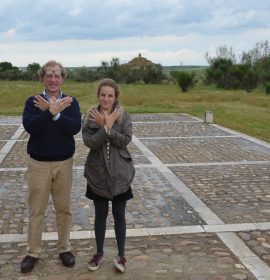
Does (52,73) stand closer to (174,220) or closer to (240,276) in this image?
(240,276)

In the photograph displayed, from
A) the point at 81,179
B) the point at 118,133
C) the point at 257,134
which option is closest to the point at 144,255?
the point at 118,133

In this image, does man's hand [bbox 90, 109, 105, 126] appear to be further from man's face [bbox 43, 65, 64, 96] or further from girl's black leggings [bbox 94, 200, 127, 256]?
girl's black leggings [bbox 94, 200, 127, 256]

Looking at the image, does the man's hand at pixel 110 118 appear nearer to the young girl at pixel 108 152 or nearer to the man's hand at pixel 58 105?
the young girl at pixel 108 152

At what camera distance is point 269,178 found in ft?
25.1

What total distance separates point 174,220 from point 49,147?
87.8 inches

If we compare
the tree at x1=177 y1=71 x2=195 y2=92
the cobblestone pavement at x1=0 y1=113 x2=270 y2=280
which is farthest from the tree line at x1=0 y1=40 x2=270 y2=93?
the cobblestone pavement at x1=0 y1=113 x2=270 y2=280

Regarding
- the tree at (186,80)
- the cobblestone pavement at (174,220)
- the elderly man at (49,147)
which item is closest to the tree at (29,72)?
the tree at (186,80)

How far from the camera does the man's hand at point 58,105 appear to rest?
3592 millimetres

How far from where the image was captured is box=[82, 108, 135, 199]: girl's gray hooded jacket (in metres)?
3.67

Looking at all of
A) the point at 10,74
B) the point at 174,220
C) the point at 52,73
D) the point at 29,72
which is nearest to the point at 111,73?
the point at 29,72

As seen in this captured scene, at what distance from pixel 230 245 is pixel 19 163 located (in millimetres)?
5465

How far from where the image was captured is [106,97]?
3680 millimetres

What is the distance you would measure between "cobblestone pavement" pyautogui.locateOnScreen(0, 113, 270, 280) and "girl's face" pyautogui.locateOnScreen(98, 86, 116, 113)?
58.3 inches

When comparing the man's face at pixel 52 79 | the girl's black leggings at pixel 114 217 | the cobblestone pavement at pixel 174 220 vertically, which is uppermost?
the man's face at pixel 52 79
